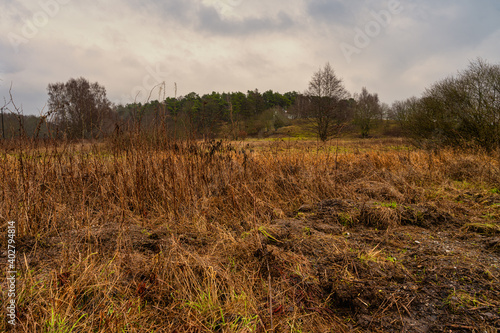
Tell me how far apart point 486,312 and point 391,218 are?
5.38 feet

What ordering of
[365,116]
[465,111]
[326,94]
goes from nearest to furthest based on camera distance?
1. [465,111]
2. [326,94]
3. [365,116]

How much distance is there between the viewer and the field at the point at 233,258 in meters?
1.55

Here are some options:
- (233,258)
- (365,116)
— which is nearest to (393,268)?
(233,258)

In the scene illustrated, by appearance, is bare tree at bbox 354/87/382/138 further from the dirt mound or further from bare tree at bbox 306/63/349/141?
the dirt mound

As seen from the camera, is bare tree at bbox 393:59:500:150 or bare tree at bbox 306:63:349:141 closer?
bare tree at bbox 393:59:500:150

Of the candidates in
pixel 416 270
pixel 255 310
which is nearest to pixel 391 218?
pixel 416 270

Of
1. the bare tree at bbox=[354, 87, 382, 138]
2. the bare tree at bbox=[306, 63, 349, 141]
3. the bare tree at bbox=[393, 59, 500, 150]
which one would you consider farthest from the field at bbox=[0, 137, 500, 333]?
the bare tree at bbox=[354, 87, 382, 138]

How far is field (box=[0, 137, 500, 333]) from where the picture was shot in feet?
5.07

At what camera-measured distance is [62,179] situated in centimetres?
327

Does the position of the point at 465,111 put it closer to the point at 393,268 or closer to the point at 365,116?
the point at 393,268

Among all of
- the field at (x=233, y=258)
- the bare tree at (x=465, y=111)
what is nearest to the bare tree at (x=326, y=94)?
the bare tree at (x=465, y=111)

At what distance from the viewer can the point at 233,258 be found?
2258 millimetres

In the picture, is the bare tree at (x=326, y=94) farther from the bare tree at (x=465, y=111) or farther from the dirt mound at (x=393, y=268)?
the dirt mound at (x=393, y=268)

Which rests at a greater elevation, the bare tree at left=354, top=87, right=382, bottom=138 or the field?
the bare tree at left=354, top=87, right=382, bottom=138
